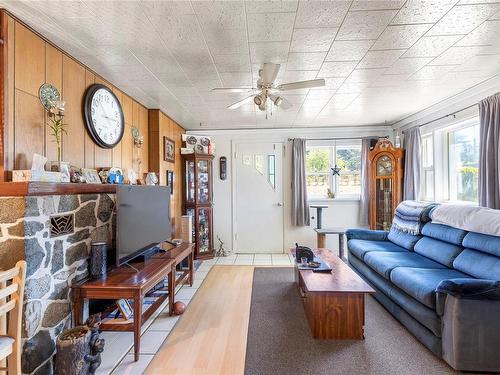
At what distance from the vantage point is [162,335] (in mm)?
2305

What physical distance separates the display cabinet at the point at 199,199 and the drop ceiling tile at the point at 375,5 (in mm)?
3512

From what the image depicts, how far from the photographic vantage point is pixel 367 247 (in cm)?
341

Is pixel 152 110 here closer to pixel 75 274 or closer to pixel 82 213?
pixel 82 213

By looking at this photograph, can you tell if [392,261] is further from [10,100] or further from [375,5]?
[10,100]

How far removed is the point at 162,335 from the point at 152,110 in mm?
2849

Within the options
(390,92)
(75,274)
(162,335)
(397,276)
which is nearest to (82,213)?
(75,274)

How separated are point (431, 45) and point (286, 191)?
3297mm

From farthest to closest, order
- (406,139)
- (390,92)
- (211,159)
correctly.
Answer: (211,159)
(406,139)
(390,92)

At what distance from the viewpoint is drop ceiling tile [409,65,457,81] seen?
2514mm

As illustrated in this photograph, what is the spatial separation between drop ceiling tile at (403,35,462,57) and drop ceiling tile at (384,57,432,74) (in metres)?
0.08

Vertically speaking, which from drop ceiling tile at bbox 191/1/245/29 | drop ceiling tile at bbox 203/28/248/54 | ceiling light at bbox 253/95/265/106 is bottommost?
ceiling light at bbox 253/95/265/106

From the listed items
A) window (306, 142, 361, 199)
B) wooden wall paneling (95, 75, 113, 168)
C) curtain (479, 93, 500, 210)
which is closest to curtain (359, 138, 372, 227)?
window (306, 142, 361, 199)

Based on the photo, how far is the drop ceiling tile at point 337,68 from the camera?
240cm

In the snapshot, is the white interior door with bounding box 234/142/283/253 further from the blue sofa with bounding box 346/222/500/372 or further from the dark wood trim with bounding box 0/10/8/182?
the dark wood trim with bounding box 0/10/8/182
